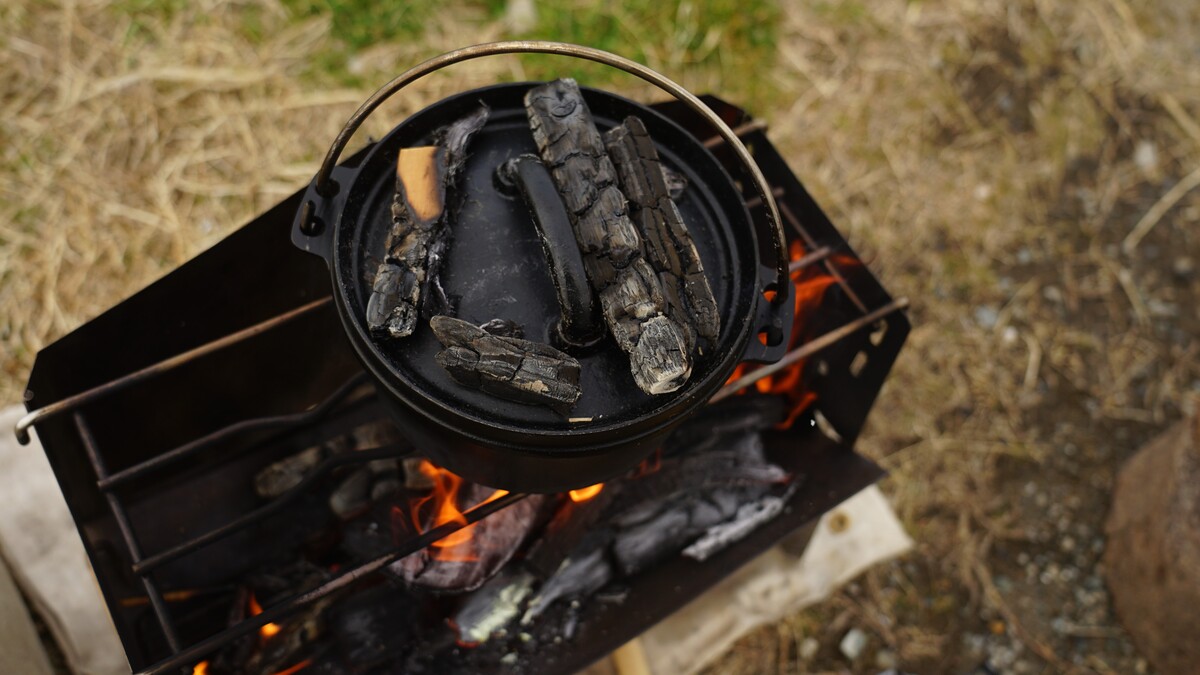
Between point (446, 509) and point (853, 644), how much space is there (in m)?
1.42

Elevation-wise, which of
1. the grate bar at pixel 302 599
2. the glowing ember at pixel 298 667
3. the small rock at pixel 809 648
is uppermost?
the grate bar at pixel 302 599

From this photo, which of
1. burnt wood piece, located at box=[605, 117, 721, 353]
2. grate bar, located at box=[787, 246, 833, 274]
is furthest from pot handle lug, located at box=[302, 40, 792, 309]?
grate bar, located at box=[787, 246, 833, 274]

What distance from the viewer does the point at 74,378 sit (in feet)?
5.50

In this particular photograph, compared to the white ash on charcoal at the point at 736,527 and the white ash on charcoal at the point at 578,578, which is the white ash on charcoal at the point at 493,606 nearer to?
the white ash on charcoal at the point at 578,578

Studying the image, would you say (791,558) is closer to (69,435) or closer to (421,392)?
(421,392)

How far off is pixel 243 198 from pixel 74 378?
1.45 m

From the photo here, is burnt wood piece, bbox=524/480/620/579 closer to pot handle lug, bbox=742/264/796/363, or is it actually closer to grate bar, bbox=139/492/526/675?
grate bar, bbox=139/492/526/675

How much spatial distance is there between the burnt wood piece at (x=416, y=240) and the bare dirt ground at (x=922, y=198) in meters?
1.75

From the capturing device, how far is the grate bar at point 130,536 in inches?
58.9

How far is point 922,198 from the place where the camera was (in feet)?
11.0

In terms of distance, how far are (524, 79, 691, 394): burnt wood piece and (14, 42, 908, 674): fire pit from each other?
43 cm

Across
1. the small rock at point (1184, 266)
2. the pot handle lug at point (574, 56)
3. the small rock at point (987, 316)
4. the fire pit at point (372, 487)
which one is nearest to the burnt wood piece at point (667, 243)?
the pot handle lug at point (574, 56)

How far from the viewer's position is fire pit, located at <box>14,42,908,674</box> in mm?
1783

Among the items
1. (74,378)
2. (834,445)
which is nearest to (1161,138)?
(834,445)
